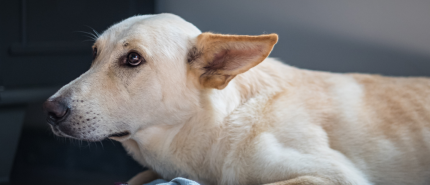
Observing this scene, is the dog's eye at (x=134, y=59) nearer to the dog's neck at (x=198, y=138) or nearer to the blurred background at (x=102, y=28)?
the dog's neck at (x=198, y=138)

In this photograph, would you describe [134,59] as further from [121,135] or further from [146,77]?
[121,135]

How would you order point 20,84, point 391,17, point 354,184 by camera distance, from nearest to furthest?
1. point 354,184
2. point 391,17
3. point 20,84

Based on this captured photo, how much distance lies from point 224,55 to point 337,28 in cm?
110

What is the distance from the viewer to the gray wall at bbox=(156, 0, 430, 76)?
2.04 metres

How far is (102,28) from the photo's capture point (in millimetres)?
3002

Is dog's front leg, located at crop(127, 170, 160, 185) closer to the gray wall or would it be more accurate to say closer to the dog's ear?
the dog's ear

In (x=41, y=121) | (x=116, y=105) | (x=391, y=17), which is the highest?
(x=391, y=17)

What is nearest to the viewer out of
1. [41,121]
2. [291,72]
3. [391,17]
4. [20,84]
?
[291,72]

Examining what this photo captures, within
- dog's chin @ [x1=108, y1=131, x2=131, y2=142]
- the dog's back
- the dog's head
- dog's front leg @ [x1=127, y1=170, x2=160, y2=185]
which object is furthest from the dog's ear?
dog's front leg @ [x1=127, y1=170, x2=160, y2=185]

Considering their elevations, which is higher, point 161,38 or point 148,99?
Answer: point 161,38

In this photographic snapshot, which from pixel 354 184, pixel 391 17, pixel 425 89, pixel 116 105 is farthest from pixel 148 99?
pixel 391 17

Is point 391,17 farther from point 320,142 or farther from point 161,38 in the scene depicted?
point 161,38

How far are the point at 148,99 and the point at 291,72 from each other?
2.50 ft

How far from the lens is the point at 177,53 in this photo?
1.44 metres
